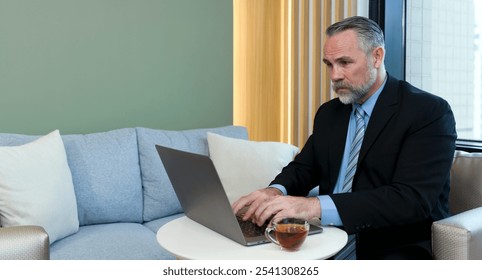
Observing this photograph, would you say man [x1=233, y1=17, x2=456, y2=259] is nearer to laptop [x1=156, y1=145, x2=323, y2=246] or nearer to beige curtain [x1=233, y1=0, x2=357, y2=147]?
laptop [x1=156, y1=145, x2=323, y2=246]

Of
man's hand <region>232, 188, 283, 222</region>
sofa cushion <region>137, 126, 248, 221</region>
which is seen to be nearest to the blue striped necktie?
man's hand <region>232, 188, 283, 222</region>

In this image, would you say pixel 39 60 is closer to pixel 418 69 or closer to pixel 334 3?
pixel 334 3

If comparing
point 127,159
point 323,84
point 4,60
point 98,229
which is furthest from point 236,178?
point 4,60

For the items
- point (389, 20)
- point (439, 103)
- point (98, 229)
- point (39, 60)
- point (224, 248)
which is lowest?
point (98, 229)

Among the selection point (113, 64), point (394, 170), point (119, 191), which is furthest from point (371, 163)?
point (113, 64)

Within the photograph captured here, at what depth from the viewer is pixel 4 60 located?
95.2 inches

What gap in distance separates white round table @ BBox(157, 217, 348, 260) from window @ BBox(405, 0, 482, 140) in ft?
5.63

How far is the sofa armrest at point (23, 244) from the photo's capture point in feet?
4.24

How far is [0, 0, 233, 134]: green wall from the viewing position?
2.47m

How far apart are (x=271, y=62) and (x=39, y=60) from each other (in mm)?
1568

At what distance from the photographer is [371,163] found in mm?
1778

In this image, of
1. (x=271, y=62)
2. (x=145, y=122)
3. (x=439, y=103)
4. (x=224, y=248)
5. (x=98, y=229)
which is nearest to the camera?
(x=224, y=248)

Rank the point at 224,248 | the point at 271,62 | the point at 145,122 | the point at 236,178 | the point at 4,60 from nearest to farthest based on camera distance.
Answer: the point at 224,248, the point at 4,60, the point at 236,178, the point at 145,122, the point at 271,62

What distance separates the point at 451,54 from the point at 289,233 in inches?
82.6
